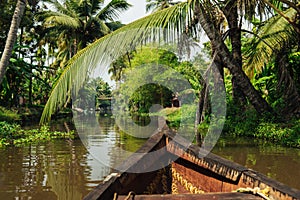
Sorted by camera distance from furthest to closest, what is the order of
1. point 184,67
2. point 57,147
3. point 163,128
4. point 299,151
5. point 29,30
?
point 29,30
point 184,67
point 57,147
point 299,151
point 163,128

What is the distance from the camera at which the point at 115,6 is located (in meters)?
20.5

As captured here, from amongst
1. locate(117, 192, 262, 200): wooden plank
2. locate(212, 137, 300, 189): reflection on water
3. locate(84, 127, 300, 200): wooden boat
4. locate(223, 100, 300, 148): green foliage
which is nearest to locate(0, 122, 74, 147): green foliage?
locate(212, 137, 300, 189): reflection on water

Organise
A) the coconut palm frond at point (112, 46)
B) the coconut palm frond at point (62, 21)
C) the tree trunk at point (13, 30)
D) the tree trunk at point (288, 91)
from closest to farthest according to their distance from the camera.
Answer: the coconut palm frond at point (112, 46), the tree trunk at point (13, 30), the tree trunk at point (288, 91), the coconut palm frond at point (62, 21)

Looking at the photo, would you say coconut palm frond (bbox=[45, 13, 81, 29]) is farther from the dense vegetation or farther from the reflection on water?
the reflection on water

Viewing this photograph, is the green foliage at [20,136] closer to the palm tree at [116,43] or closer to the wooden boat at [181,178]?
the palm tree at [116,43]

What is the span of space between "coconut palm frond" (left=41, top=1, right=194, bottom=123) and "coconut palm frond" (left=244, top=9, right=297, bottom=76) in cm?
538

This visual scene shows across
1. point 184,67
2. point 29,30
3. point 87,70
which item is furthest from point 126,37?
point 29,30

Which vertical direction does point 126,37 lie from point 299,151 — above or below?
above

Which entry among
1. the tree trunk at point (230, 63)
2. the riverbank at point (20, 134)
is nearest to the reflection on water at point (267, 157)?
the tree trunk at point (230, 63)

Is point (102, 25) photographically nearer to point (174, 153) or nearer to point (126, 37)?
point (126, 37)

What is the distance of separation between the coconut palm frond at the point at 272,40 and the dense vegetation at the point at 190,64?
1.2 inches

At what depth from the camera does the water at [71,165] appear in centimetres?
518

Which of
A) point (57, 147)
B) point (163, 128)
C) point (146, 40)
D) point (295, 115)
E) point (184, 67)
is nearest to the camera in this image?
point (163, 128)

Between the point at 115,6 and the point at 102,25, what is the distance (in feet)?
4.32
